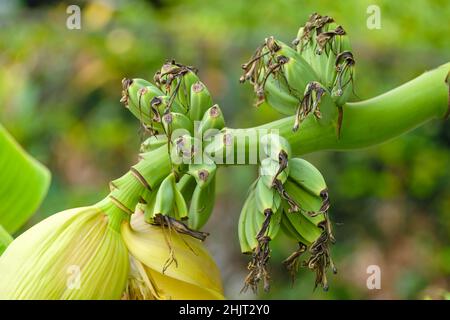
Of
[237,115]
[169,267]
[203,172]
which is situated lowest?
[237,115]

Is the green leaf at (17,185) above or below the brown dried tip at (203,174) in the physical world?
below

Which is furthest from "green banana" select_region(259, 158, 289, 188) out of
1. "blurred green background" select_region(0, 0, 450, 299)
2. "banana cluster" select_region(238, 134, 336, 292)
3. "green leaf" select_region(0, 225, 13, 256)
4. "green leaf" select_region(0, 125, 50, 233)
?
"blurred green background" select_region(0, 0, 450, 299)

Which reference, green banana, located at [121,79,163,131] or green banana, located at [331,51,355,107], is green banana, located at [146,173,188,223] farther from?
green banana, located at [331,51,355,107]

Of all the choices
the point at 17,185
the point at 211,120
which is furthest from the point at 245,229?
the point at 17,185

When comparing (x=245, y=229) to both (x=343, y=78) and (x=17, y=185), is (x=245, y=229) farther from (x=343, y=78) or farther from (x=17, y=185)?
(x=17, y=185)

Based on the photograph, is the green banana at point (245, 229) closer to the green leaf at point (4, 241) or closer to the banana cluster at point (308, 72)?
the banana cluster at point (308, 72)

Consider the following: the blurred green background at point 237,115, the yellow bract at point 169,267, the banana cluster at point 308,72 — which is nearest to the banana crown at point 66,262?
the yellow bract at point 169,267

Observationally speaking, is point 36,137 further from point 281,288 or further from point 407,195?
point 407,195

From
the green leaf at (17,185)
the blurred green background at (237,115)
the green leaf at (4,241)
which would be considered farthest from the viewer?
the blurred green background at (237,115)
